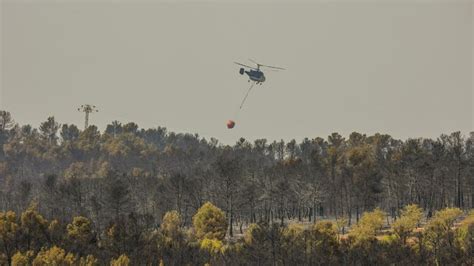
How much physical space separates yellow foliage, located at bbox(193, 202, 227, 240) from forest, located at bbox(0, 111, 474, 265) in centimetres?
18

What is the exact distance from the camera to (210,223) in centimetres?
9431

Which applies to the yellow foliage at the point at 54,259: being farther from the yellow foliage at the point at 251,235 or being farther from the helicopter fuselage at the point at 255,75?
the helicopter fuselage at the point at 255,75

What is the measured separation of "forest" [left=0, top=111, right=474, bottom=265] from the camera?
71.6 metres

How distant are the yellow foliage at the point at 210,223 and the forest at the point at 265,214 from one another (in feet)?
0.58

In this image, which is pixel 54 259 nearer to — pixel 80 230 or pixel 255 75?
pixel 80 230

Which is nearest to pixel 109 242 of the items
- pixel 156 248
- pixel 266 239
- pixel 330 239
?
pixel 156 248

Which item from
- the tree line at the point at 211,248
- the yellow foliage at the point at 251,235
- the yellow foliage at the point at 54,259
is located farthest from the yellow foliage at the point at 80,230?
the yellow foliage at the point at 251,235

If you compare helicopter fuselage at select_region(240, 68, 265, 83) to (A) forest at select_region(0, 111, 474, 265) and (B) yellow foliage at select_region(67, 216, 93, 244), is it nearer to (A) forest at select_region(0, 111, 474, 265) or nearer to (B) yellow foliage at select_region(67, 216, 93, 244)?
(A) forest at select_region(0, 111, 474, 265)

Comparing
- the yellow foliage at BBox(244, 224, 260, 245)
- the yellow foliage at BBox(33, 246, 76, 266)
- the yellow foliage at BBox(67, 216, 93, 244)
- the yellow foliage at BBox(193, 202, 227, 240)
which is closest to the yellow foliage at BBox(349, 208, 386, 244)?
the yellow foliage at BBox(244, 224, 260, 245)

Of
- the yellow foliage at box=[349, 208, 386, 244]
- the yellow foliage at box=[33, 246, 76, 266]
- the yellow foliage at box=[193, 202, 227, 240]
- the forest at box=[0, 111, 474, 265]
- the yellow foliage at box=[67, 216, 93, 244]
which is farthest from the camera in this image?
the yellow foliage at box=[193, 202, 227, 240]

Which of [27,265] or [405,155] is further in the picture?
[405,155]

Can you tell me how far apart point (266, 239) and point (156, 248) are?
12.4 meters

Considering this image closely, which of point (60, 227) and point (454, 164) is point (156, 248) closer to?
point (60, 227)

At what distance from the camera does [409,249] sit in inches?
2744
